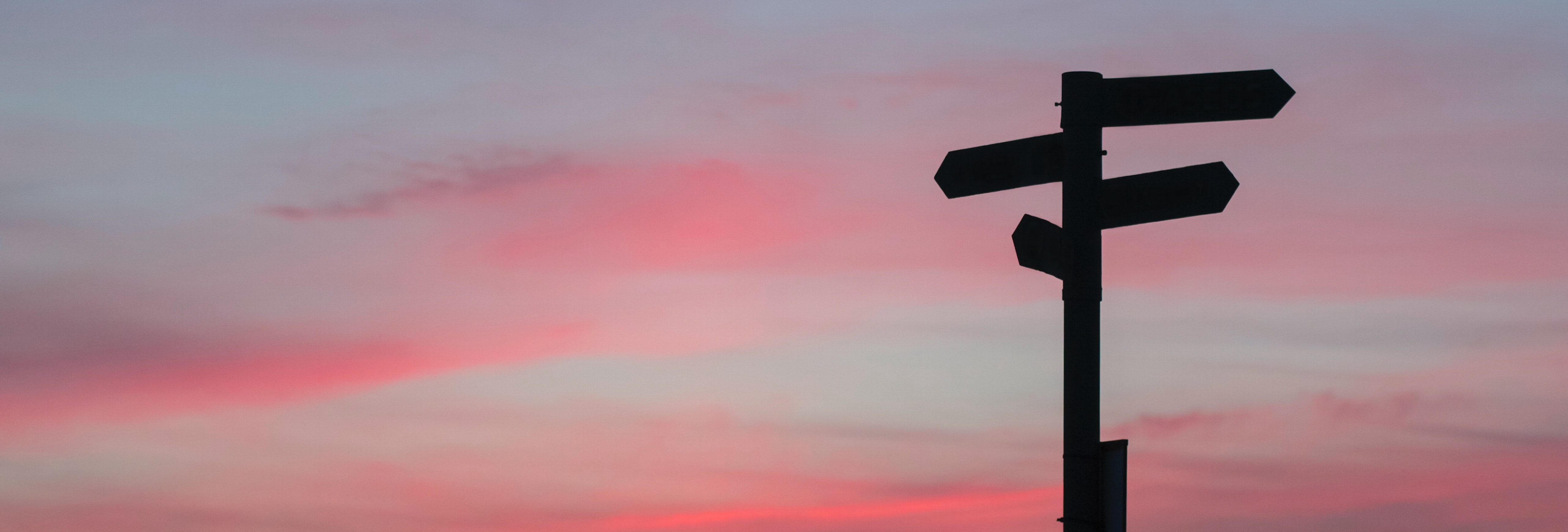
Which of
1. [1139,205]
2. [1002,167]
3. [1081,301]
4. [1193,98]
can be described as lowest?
[1081,301]

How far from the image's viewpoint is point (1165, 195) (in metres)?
6.09

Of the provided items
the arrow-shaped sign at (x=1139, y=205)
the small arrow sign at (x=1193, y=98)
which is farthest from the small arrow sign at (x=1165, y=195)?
the small arrow sign at (x=1193, y=98)

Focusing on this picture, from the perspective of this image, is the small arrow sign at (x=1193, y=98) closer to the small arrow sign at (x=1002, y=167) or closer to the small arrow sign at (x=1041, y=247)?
the small arrow sign at (x=1002, y=167)

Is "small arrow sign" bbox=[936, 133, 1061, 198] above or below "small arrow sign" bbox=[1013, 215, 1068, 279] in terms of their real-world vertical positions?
above

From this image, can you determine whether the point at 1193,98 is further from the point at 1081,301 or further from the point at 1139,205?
the point at 1081,301

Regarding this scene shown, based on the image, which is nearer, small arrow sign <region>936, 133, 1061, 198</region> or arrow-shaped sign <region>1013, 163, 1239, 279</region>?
arrow-shaped sign <region>1013, 163, 1239, 279</region>

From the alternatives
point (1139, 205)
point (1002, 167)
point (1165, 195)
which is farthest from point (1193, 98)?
point (1002, 167)

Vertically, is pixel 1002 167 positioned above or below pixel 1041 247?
above

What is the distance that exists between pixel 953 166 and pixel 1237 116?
4.42ft

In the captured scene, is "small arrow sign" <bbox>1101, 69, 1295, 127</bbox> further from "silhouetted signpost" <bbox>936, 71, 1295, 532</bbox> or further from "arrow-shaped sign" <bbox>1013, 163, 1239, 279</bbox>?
"arrow-shaped sign" <bbox>1013, 163, 1239, 279</bbox>

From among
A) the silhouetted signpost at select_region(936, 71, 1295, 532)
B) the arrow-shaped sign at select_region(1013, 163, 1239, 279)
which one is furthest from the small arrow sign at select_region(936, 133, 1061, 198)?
the arrow-shaped sign at select_region(1013, 163, 1239, 279)

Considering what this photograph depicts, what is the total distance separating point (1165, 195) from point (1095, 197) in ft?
1.25

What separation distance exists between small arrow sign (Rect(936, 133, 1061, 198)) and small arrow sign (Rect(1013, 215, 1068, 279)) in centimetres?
25

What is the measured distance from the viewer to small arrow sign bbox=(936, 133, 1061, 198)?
612 centimetres
